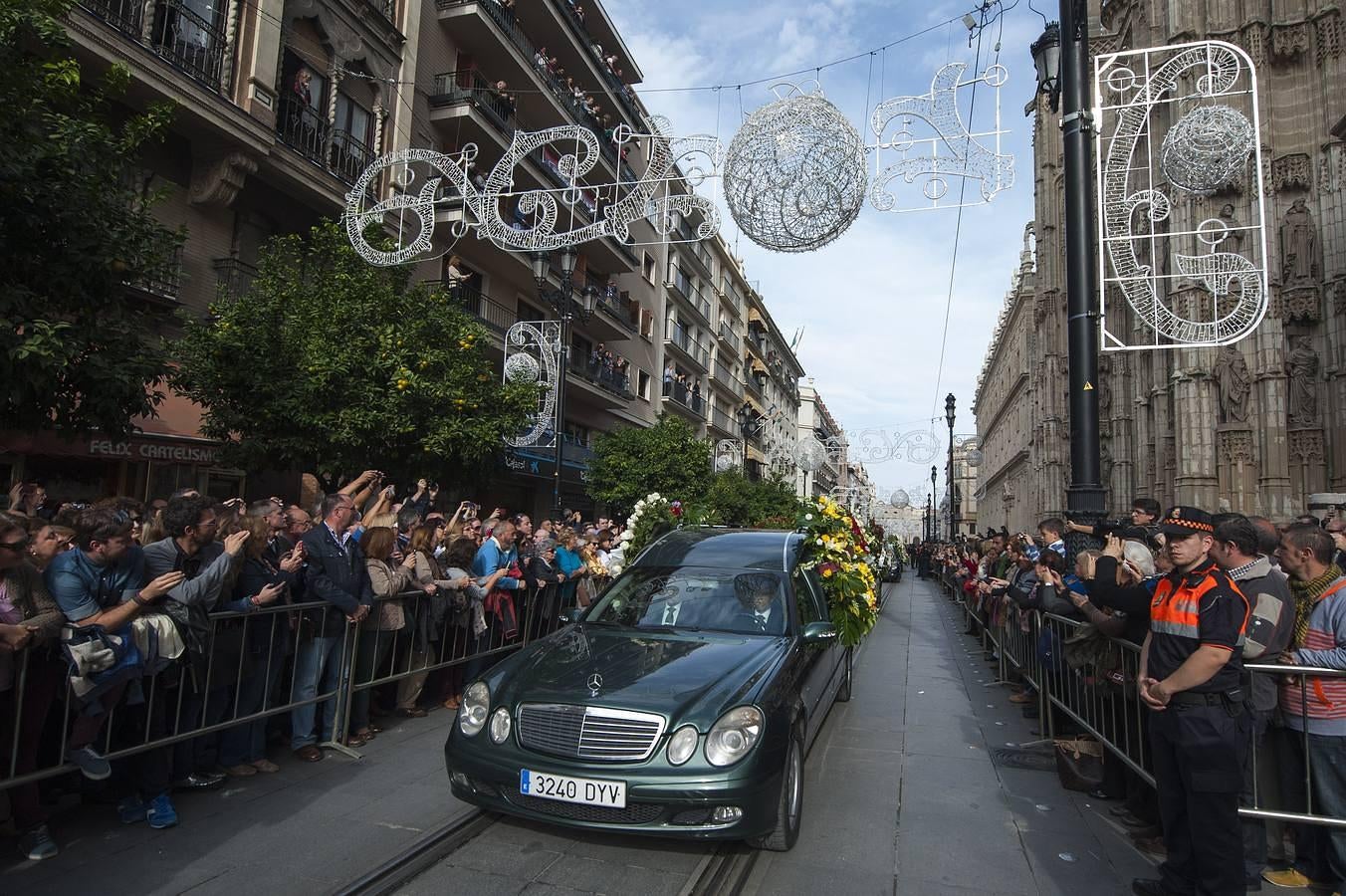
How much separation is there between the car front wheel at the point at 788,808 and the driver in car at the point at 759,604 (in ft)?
2.60

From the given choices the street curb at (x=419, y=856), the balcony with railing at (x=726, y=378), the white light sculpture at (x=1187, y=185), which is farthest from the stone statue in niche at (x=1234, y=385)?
the balcony with railing at (x=726, y=378)

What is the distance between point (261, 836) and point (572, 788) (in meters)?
1.86

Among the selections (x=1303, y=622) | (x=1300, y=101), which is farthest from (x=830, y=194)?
(x=1300, y=101)

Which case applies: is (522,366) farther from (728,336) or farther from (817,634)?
(728,336)

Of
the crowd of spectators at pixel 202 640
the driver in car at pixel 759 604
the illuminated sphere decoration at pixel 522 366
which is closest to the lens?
the crowd of spectators at pixel 202 640

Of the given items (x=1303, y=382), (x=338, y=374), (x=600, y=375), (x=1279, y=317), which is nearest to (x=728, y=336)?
(x=600, y=375)

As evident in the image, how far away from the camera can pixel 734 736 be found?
3.75m

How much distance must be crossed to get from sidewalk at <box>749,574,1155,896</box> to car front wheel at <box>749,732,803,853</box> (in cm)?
7

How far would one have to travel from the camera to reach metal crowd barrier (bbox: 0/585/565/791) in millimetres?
3797

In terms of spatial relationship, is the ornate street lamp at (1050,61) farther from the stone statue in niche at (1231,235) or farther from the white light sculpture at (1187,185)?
the stone statue in niche at (1231,235)

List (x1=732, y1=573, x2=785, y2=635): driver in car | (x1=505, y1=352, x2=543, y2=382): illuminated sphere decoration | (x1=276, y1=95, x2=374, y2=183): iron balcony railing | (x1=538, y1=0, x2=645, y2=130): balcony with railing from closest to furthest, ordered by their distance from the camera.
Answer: (x1=732, y1=573, x2=785, y2=635): driver in car
(x1=276, y1=95, x2=374, y2=183): iron balcony railing
(x1=505, y1=352, x2=543, y2=382): illuminated sphere decoration
(x1=538, y1=0, x2=645, y2=130): balcony with railing

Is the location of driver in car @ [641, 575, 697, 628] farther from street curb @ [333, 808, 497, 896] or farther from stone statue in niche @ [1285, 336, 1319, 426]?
stone statue in niche @ [1285, 336, 1319, 426]

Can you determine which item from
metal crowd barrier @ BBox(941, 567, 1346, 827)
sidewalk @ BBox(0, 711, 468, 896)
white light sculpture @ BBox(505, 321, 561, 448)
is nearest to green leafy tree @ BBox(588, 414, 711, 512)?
white light sculpture @ BBox(505, 321, 561, 448)

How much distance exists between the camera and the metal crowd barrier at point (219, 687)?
380 cm
